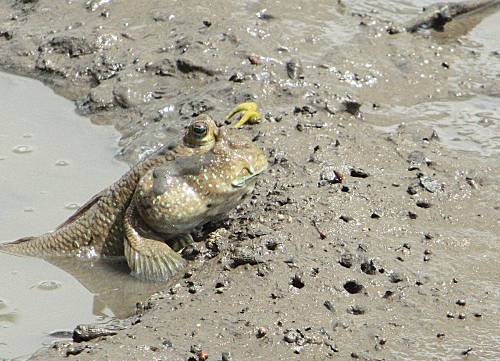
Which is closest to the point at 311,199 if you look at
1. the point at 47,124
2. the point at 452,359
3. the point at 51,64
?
the point at 452,359

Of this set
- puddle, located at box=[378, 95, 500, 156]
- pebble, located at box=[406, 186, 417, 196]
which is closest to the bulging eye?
pebble, located at box=[406, 186, 417, 196]

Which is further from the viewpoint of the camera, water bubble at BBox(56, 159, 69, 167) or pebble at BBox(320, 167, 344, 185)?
water bubble at BBox(56, 159, 69, 167)

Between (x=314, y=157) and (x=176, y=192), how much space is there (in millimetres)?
1213

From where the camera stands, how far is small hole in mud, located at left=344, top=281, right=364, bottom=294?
175 inches

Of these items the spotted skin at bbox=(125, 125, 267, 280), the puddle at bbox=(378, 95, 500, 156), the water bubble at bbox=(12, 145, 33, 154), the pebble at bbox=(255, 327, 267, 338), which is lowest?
the water bubble at bbox=(12, 145, 33, 154)

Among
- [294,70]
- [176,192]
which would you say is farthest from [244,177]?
[294,70]

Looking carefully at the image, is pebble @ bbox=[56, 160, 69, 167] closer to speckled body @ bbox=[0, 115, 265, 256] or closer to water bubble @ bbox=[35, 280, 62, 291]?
speckled body @ bbox=[0, 115, 265, 256]

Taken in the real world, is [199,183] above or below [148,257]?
above

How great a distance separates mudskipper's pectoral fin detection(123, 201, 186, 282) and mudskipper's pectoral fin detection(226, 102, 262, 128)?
1420 mm

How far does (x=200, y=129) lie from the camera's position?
4.69 metres

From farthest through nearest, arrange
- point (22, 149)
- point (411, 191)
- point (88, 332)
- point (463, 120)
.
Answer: point (463, 120), point (22, 149), point (411, 191), point (88, 332)

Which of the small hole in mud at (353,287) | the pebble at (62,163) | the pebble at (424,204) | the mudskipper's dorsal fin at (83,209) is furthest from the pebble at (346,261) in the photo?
the pebble at (62,163)

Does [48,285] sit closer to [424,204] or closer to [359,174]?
[359,174]

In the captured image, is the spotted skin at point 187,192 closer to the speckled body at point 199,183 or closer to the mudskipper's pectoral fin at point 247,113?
the speckled body at point 199,183
